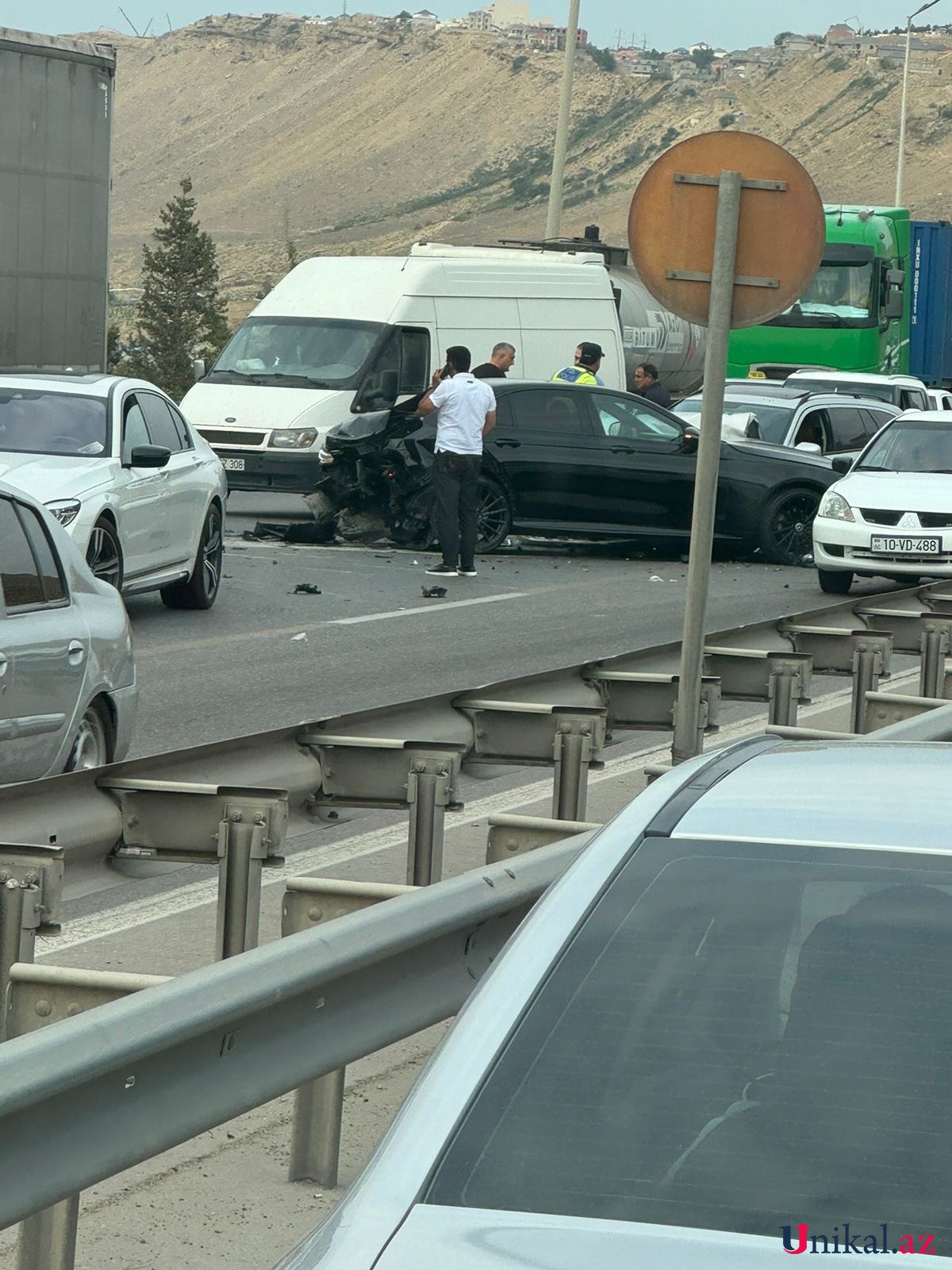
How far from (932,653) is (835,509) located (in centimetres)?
813

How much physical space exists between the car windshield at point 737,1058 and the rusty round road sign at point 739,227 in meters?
5.92

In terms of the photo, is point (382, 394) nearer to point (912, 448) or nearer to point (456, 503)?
point (456, 503)

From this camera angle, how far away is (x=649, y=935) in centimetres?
272

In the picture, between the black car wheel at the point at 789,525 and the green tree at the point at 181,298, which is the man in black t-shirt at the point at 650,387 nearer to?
the black car wheel at the point at 789,525

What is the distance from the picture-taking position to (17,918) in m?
4.51

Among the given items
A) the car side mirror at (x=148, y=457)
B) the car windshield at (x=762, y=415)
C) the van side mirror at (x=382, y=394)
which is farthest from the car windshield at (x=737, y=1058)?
the van side mirror at (x=382, y=394)

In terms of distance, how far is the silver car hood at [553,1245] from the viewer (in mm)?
2145

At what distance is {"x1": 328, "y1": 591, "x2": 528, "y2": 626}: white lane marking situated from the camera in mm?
15702

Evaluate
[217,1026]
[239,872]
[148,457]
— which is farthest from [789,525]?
[217,1026]

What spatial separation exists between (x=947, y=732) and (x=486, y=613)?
956 cm

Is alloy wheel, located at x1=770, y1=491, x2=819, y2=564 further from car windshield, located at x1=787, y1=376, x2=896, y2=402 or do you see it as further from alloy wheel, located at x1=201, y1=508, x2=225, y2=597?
alloy wheel, located at x1=201, y1=508, x2=225, y2=597

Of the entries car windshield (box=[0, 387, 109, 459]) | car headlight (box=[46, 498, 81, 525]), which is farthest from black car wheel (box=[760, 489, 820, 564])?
car headlight (box=[46, 498, 81, 525])

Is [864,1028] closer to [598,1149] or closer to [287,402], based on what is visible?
[598,1149]

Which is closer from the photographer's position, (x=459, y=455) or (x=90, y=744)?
(x=90, y=744)
